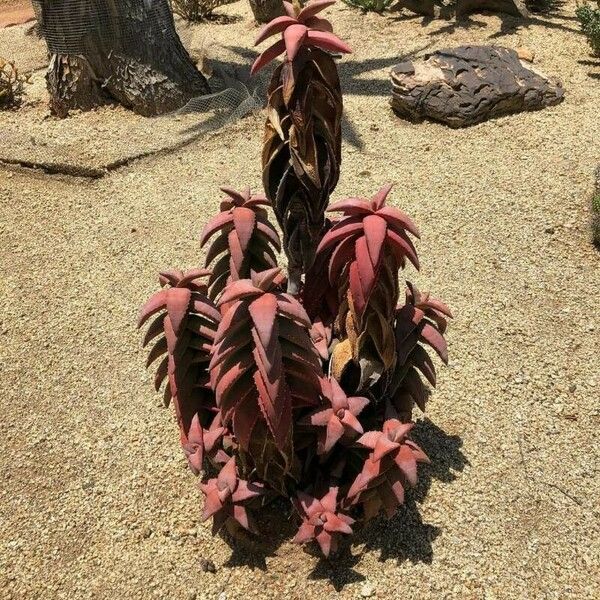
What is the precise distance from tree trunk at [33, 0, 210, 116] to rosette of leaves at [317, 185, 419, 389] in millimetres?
4085

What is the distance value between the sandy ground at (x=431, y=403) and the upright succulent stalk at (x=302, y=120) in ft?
3.73

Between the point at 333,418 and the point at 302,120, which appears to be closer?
the point at 302,120

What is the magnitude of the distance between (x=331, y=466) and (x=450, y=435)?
686mm

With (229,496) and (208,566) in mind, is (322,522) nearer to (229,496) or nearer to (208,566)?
(229,496)

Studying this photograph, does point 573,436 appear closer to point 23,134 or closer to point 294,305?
point 294,305

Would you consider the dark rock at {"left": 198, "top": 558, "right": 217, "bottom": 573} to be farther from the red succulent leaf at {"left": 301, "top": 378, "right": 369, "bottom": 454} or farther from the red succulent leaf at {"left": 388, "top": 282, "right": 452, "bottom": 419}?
the red succulent leaf at {"left": 388, "top": 282, "right": 452, "bottom": 419}

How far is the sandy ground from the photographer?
206 centimetres

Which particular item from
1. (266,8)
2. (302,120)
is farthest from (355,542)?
(266,8)

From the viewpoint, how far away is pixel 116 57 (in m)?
5.23

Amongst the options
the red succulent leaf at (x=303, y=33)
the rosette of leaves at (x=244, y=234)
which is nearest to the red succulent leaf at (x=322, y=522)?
the rosette of leaves at (x=244, y=234)

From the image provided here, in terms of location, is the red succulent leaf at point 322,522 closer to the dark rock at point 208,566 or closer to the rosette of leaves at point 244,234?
the dark rock at point 208,566

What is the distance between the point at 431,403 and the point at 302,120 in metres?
1.51

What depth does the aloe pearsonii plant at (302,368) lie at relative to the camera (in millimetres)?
1537

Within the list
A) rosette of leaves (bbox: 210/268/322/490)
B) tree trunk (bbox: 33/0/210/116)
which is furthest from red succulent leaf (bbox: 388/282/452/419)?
tree trunk (bbox: 33/0/210/116)
